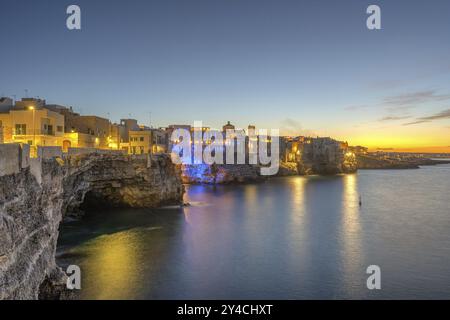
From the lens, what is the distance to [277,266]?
21719 mm

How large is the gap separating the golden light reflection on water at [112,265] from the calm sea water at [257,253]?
0.19 ft

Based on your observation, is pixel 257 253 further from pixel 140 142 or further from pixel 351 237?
pixel 140 142

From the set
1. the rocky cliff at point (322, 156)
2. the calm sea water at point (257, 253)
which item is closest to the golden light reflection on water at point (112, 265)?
the calm sea water at point (257, 253)

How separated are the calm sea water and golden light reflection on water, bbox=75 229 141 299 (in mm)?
57

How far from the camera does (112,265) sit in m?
20.8

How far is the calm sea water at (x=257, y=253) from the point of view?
704 inches

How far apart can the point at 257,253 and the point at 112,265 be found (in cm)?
1071

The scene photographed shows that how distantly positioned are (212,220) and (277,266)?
1636 centimetres

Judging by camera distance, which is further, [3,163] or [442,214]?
[442,214]

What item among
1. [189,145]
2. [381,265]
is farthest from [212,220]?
[189,145]

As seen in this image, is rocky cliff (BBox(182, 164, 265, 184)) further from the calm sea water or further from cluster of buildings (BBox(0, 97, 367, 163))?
the calm sea water
